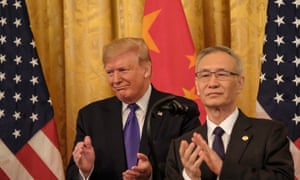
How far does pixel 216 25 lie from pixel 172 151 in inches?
64.3

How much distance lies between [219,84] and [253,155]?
0.34 meters

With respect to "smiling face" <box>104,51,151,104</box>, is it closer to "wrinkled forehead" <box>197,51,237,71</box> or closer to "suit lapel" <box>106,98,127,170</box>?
"suit lapel" <box>106,98,127,170</box>

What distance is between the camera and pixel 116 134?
279 centimetres

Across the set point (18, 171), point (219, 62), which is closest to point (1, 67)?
point (18, 171)

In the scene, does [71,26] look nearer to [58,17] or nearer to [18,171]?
[58,17]

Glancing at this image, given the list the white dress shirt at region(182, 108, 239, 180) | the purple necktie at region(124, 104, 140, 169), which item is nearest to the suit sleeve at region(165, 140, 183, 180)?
the white dress shirt at region(182, 108, 239, 180)

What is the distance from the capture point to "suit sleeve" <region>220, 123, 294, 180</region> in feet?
6.97

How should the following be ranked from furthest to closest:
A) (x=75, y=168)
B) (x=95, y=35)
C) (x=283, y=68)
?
(x=95, y=35) < (x=283, y=68) < (x=75, y=168)

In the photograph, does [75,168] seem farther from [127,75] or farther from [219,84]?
[219,84]

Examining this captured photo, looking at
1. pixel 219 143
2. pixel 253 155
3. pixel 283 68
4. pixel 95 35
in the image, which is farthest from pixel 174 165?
pixel 95 35

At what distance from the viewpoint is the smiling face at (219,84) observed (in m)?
2.34

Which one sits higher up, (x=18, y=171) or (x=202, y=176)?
(x=202, y=176)

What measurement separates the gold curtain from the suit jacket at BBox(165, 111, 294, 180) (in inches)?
53.8

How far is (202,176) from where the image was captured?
227 centimetres
